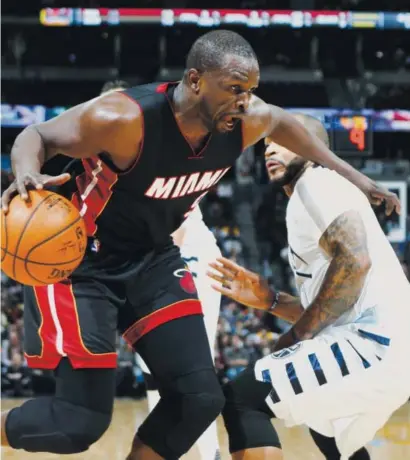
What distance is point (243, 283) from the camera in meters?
3.47

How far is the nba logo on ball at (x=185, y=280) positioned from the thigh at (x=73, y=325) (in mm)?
267

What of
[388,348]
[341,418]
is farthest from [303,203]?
[341,418]

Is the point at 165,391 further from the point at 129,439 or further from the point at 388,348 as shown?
the point at 129,439

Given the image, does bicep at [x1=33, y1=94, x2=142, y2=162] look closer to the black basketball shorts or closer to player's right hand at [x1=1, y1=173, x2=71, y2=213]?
player's right hand at [x1=1, y1=173, x2=71, y2=213]

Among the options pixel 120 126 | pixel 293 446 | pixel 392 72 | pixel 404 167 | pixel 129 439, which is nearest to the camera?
pixel 120 126

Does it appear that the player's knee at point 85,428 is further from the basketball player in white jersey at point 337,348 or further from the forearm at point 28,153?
the forearm at point 28,153

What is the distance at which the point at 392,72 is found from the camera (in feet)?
38.6

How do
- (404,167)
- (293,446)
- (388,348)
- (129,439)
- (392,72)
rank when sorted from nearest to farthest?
(388,348) < (293,446) < (129,439) < (404,167) < (392,72)

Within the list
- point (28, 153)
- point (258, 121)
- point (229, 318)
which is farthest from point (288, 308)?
point (229, 318)

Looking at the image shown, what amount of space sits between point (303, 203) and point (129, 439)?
301cm

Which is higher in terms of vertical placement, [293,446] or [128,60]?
[128,60]

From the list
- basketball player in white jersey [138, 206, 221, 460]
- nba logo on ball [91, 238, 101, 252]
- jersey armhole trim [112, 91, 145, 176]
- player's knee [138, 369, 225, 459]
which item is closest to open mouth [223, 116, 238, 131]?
jersey armhole trim [112, 91, 145, 176]

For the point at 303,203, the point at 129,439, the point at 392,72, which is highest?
the point at 303,203

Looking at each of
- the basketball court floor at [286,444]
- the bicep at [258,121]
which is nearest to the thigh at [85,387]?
the bicep at [258,121]
